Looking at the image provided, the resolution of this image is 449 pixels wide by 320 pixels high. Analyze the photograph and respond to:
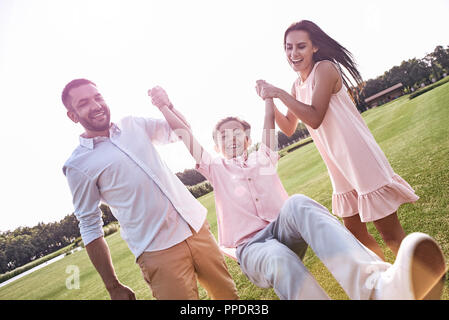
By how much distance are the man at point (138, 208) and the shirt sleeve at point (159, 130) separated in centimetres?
14

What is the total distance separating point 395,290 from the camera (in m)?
1.33

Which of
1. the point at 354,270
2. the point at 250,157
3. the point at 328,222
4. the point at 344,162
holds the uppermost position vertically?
the point at 250,157

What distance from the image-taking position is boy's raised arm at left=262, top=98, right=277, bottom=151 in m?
2.47

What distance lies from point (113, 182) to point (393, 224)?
2401 mm

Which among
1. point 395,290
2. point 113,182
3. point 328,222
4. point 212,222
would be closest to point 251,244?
point 328,222

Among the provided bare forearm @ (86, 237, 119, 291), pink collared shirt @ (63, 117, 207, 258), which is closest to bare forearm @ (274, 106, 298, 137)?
pink collared shirt @ (63, 117, 207, 258)

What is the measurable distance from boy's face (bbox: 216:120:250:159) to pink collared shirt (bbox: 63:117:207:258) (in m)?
0.64

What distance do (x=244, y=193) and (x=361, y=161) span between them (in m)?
1.02

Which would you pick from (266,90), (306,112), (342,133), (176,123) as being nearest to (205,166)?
(176,123)

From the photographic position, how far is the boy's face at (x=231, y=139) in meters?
2.72

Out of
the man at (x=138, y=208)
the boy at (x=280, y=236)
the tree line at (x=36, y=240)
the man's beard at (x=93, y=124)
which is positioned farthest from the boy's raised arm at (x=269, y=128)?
the tree line at (x=36, y=240)

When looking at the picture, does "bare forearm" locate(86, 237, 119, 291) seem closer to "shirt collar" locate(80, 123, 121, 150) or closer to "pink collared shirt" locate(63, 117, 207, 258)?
"pink collared shirt" locate(63, 117, 207, 258)

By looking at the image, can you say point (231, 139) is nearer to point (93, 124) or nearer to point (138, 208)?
point (138, 208)
